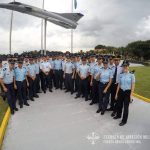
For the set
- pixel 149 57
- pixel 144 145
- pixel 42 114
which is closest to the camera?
pixel 144 145

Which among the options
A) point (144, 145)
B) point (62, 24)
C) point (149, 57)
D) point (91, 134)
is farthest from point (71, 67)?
point (149, 57)

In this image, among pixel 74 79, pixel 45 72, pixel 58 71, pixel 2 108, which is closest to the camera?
pixel 2 108

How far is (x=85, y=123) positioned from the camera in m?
7.43

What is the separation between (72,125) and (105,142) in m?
1.45

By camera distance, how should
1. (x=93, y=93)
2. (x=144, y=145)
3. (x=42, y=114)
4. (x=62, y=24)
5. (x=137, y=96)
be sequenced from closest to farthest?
(x=144, y=145) → (x=42, y=114) → (x=93, y=93) → (x=137, y=96) → (x=62, y=24)

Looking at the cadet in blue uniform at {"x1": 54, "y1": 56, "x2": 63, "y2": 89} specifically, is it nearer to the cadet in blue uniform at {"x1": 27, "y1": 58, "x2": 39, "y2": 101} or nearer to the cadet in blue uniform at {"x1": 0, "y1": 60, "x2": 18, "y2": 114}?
the cadet in blue uniform at {"x1": 27, "y1": 58, "x2": 39, "y2": 101}

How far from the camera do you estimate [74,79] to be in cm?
1162

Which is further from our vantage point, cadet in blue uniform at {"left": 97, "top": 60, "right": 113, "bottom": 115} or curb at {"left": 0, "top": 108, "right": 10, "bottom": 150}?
cadet in blue uniform at {"left": 97, "top": 60, "right": 113, "bottom": 115}

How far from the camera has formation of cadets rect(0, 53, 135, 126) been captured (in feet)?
24.6

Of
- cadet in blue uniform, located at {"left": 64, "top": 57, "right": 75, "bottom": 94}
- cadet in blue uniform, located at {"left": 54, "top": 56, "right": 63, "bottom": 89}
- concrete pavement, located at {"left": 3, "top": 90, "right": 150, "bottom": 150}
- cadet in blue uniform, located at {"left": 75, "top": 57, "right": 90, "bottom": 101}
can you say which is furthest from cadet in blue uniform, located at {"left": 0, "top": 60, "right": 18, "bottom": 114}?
cadet in blue uniform, located at {"left": 54, "top": 56, "right": 63, "bottom": 89}

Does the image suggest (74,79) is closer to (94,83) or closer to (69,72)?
(69,72)

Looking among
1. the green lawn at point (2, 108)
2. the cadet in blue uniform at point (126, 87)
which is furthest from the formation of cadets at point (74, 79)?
the green lawn at point (2, 108)


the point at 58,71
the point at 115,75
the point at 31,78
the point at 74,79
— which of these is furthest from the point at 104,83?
the point at 58,71

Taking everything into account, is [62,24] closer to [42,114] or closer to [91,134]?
[42,114]
